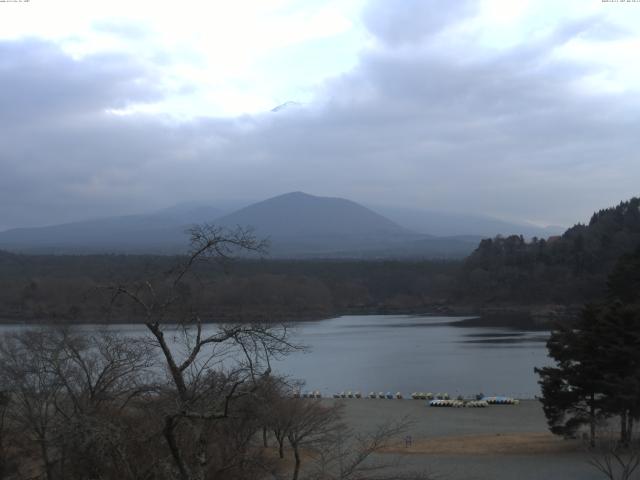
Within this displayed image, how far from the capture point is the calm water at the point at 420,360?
22.8 metres

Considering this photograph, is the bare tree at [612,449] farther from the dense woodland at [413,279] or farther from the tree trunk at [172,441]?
the dense woodland at [413,279]

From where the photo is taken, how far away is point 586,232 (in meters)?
64.3

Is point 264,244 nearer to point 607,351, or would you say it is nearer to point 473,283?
point 607,351

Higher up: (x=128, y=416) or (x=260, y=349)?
(x=260, y=349)

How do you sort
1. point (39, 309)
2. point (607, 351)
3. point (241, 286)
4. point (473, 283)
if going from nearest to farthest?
point (607, 351) < point (39, 309) < point (241, 286) < point (473, 283)

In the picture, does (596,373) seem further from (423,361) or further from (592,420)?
(423,361)

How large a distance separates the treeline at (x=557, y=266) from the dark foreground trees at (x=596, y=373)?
42.0 metres

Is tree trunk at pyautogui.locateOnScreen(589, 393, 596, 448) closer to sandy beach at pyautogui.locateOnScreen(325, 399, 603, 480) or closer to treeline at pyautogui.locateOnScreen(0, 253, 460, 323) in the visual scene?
sandy beach at pyautogui.locateOnScreen(325, 399, 603, 480)

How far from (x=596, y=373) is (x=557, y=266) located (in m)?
49.2

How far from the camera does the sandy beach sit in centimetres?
1016

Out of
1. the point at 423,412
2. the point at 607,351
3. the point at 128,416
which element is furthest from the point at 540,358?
the point at 128,416

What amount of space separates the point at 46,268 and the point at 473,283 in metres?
37.0

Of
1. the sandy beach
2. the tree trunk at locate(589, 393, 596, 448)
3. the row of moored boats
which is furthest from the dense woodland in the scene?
the tree trunk at locate(589, 393, 596, 448)

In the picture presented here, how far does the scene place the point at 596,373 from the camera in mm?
10961
